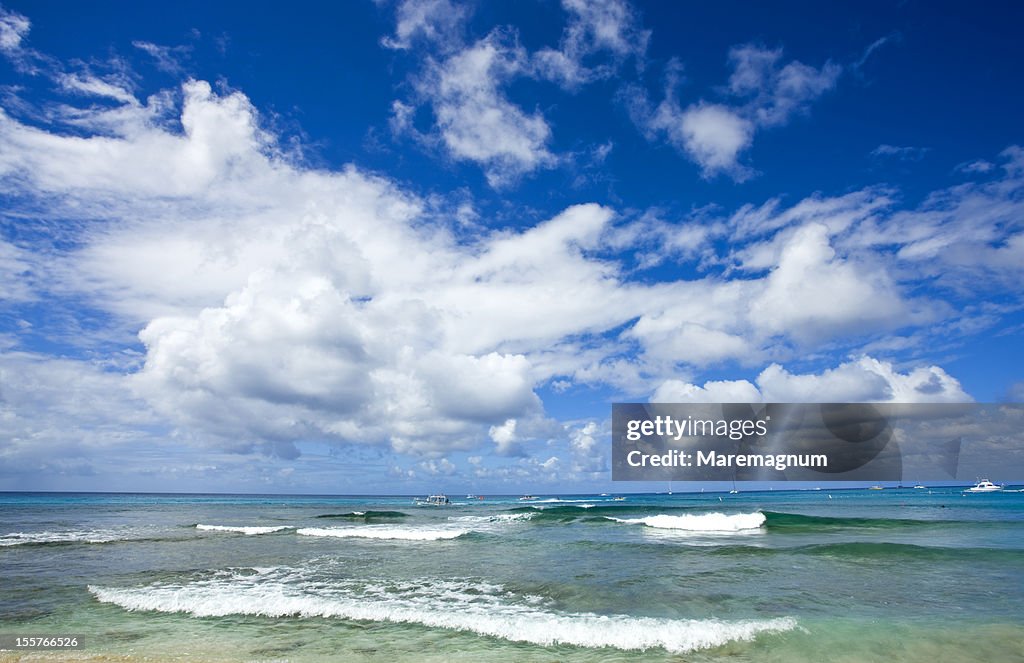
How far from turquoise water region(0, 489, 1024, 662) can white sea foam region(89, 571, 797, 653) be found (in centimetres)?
6

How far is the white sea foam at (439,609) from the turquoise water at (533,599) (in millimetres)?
59

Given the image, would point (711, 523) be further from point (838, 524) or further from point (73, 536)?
point (73, 536)

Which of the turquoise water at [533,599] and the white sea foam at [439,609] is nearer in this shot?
the turquoise water at [533,599]

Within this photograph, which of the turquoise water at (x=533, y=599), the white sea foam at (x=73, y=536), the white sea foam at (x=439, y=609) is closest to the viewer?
the turquoise water at (x=533, y=599)

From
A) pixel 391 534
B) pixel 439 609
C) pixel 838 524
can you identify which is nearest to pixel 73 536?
pixel 391 534

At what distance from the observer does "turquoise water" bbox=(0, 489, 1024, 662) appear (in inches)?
409

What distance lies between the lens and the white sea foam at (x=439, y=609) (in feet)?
35.9

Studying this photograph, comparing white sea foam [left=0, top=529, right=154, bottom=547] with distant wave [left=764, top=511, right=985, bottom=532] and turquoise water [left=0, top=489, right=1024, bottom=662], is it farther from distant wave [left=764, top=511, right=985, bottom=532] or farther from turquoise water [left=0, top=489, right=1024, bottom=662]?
distant wave [left=764, top=511, right=985, bottom=532]

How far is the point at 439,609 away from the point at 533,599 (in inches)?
104

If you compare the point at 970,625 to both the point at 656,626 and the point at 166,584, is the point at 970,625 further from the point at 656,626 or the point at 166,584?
the point at 166,584

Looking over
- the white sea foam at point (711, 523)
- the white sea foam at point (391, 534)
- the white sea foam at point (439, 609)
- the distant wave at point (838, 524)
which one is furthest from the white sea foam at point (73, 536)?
the distant wave at point (838, 524)

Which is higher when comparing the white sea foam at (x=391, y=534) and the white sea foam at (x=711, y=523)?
the white sea foam at (x=711, y=523)

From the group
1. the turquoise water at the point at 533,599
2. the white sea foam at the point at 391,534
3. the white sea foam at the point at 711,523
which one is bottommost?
the white sea foam at the point at 391,534

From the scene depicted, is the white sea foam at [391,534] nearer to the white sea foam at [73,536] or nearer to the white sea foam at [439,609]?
the white sea foam at [73,536]
